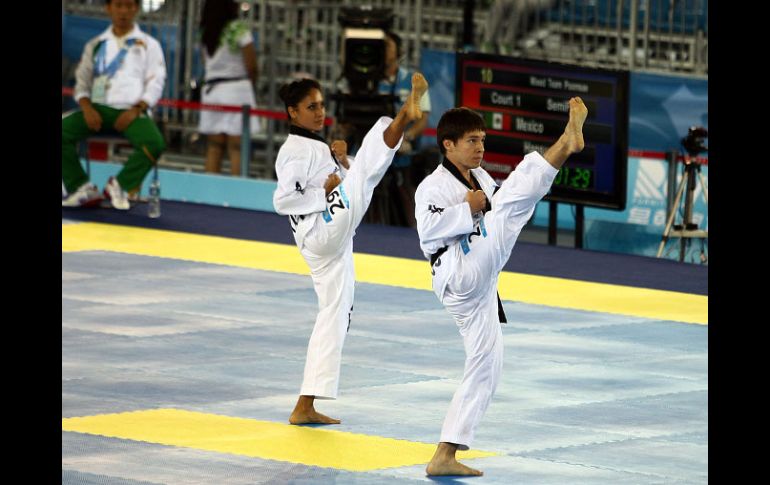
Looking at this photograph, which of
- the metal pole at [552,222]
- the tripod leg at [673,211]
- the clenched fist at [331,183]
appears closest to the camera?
the clenched fist at [331,183]

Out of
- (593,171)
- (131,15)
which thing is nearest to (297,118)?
(593,171)

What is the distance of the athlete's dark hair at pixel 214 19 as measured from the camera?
17.6m

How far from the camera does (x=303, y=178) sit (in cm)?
845

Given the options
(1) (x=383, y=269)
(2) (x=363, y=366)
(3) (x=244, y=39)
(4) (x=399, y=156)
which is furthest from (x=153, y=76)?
(2) (x=363, y=366)

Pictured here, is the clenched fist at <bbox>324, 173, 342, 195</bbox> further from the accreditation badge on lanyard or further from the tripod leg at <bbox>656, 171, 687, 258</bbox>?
the accreditation badge on lanyard

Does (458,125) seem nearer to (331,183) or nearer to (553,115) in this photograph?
(331,183)

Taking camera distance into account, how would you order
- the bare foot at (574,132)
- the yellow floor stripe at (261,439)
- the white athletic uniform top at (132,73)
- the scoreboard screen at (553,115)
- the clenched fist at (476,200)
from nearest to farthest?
the bare foot at (574,132) → the clenched fist at (476,200) → the yellow floor stripe at (261,439) → the scoreboard screen at (553,115) → the white athletic uniform top at (132,73)

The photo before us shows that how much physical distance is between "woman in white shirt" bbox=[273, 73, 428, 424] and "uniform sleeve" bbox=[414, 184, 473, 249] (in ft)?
2.81

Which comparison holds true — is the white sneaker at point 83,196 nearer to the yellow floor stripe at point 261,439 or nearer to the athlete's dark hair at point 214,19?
the athlete's dark hair at point 214,19

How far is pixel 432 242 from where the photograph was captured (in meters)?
7.32

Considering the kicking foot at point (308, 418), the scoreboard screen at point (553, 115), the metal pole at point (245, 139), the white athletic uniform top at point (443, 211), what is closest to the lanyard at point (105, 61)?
the metal pole at point (245, 139)

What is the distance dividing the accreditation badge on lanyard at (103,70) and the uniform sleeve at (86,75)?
63 mm
